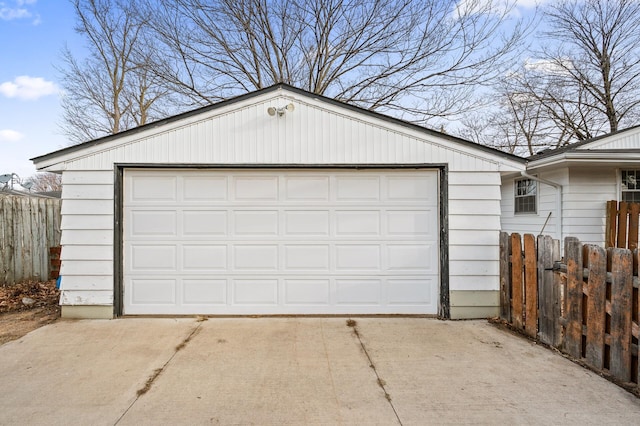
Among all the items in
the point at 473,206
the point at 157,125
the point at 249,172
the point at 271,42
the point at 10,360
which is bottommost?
the point at 10,360

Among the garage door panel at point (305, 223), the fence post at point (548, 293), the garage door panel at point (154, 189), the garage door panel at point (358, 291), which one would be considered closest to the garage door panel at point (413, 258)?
the garage door panel at point (358, 291)

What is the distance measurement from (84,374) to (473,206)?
5034mm

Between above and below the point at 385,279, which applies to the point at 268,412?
below

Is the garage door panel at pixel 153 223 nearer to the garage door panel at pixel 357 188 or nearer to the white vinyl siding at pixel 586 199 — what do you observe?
the garage door panel at pixel 357 188

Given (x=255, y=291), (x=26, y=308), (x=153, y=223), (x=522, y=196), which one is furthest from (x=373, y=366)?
(x=522, y=196)

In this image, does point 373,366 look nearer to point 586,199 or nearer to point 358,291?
point 358,291

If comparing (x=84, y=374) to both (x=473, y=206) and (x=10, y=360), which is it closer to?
(x=10, y=360)

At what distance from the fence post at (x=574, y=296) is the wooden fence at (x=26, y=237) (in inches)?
367

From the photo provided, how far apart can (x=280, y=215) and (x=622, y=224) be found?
22.7 ft

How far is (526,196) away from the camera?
918cm

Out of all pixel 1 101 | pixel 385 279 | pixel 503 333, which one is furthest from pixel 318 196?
pixel 1 101

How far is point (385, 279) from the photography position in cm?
542

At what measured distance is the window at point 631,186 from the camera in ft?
25.8

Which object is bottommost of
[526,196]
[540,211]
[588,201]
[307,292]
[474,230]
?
[307,292]
